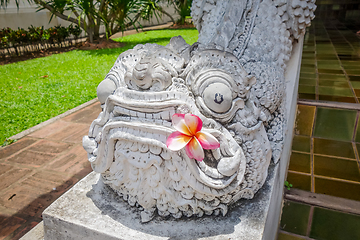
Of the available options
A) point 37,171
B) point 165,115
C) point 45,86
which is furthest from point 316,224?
point 45,86

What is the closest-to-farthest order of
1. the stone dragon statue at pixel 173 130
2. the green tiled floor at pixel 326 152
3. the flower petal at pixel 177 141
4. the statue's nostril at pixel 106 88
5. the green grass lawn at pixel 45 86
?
1. the flower petal at pixel 177 141
2. the stone dragon statue at pixel 173 130
3. the statue's nostril at pixel 106 88
4. the green tiled floor at pixel 326 152
5. the green grass lawn at pixel 45 86

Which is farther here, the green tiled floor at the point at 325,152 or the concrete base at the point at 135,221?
the green tiled floor at the point at 325,152

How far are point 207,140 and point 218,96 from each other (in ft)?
0.59

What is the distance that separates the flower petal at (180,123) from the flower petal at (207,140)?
0.04 meters

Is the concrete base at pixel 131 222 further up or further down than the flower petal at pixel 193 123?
further down

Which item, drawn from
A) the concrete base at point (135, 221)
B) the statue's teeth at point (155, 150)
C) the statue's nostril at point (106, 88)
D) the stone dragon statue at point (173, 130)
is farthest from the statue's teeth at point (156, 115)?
the concrete base at point (135, 221)

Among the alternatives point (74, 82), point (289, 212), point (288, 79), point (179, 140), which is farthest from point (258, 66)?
point (74, 82)

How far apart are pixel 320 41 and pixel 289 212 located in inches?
142

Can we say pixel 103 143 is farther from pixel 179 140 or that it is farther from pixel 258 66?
pixel 258 66

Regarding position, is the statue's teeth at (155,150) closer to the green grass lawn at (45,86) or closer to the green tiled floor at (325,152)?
the green tiled floor at (325,152)

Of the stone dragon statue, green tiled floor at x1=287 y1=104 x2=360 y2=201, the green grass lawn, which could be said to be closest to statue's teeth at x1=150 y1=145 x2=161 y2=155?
the stone dragon statue

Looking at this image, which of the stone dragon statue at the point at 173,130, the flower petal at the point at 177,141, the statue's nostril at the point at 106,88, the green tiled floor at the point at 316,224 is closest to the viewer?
the flower petal at the point at 177,141

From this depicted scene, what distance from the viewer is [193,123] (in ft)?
3.04

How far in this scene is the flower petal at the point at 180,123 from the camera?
3.04ft
